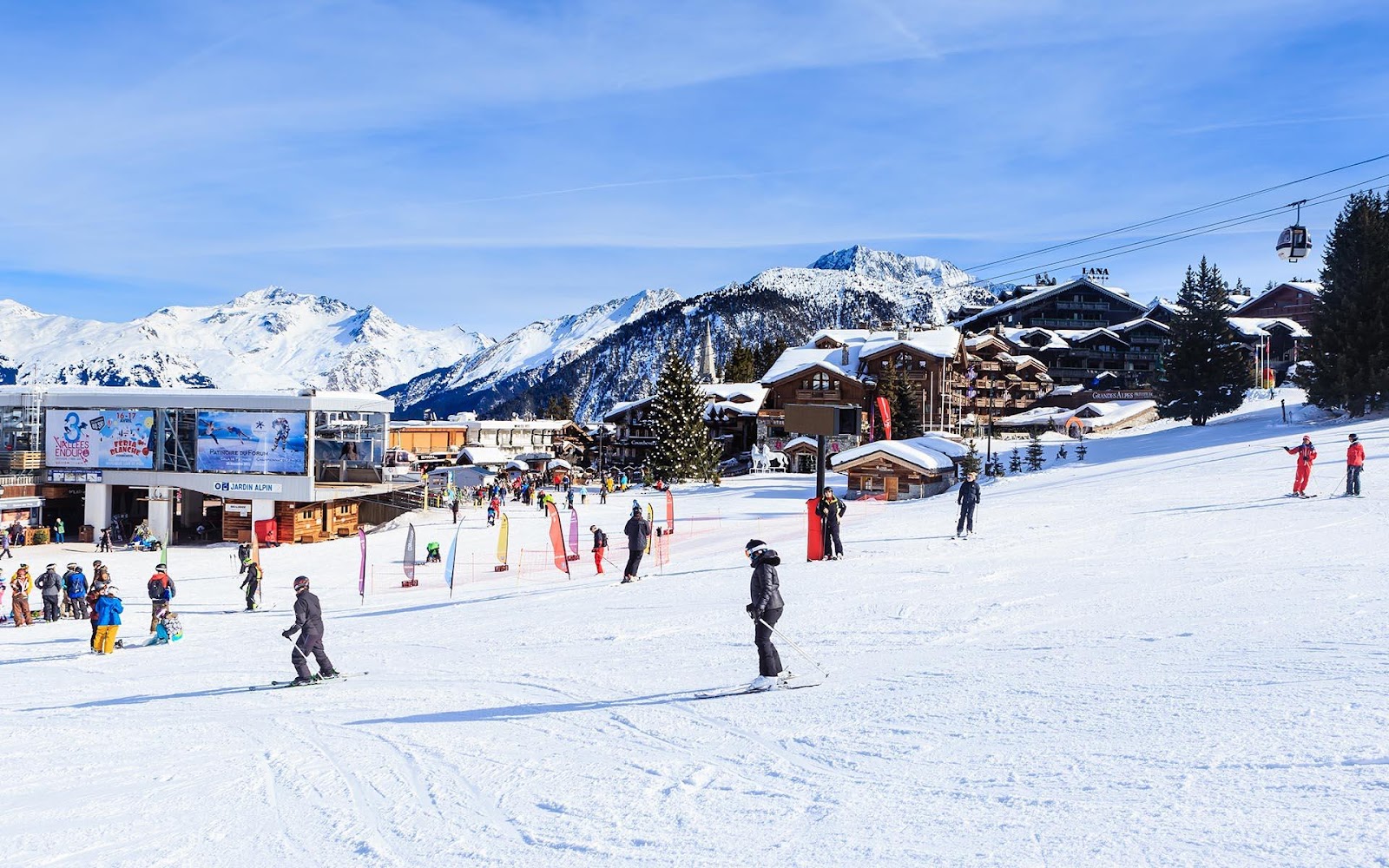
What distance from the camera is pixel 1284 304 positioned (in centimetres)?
8712

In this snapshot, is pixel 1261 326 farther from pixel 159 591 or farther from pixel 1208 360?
pixel 159 591

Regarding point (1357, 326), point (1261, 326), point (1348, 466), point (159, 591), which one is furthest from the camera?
point (1261, 326)

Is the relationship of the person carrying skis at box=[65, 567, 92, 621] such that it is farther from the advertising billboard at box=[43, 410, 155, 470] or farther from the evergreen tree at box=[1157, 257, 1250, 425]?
the evergreen tree at box=[1157, 257, 1250, 425]

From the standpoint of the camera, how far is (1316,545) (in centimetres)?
1518

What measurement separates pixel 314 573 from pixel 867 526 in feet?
49.9

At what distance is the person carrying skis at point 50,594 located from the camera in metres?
20.0

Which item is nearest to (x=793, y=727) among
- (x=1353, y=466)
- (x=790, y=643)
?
(x=790, y=643)

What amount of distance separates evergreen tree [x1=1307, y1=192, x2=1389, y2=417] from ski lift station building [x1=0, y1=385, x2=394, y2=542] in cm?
3664

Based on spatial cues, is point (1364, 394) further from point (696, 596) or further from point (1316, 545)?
point (696, 596)

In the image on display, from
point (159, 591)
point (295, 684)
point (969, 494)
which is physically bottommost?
point (295, 684)

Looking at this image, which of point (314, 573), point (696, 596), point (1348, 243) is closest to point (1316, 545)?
point (696, 596)

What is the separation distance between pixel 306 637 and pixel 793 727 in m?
6.47

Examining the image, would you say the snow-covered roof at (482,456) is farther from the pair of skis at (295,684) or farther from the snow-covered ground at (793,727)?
the pair of skis at (295,684)

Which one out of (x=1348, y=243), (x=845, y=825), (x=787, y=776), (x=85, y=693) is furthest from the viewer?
(x=1348, y=243)
